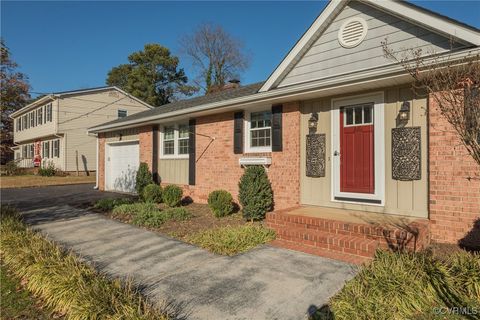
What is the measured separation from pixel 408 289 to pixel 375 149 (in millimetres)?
3260

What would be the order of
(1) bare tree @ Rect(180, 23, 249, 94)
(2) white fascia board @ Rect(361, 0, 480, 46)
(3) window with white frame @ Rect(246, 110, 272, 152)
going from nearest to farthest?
(2) white fascia board @ Rect(361, 0, 480, 46), (3) window with white frame @ Rect(246, 110, 272, 152), (1) bare tree @ Rect(180, 23, 249, 94)

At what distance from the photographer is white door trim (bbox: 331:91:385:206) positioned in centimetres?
578

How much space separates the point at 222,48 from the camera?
31.6 metres

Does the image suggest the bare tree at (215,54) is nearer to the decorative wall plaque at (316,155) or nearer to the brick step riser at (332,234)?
the decorative wall plaque at (316,155)

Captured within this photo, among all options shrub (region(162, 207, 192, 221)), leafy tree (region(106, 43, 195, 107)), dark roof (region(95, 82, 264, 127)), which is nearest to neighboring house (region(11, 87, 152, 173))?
leafy tree (region(106, 43, 195, 107))

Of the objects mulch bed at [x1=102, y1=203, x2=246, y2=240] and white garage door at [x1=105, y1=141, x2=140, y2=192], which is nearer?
mulch bed at [x1=102, y1=203, x2=246, y2=240]

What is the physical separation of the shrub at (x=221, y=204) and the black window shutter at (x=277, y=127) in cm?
176

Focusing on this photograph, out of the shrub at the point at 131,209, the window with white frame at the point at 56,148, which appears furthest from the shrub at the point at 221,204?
the window with white frame at the point at 56,148

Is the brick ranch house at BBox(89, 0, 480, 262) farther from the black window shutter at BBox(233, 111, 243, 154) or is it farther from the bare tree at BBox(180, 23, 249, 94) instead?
the bare tree at BBox(180, 23, 249, 94)

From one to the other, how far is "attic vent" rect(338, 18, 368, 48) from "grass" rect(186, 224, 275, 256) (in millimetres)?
4295

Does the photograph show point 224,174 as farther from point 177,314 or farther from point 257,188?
point 177,314

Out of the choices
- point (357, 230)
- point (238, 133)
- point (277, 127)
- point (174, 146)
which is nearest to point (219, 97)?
point (238, 133)

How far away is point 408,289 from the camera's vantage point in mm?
3164

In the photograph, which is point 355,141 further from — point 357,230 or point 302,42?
point 302,42
